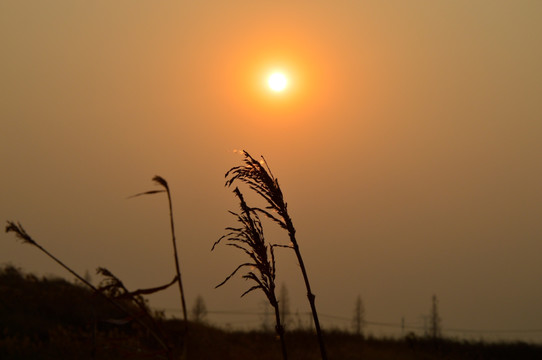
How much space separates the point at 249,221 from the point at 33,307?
19076mm

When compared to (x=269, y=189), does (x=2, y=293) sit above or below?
above

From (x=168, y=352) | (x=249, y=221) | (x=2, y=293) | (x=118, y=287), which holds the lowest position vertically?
(x=168, y=352)

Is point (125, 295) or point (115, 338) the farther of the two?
point (115, 338)

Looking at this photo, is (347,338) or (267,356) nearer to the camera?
(267,356)

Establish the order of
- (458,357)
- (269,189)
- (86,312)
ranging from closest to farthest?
(269,189), (86,312), (458,357)

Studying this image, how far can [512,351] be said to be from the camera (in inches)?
944

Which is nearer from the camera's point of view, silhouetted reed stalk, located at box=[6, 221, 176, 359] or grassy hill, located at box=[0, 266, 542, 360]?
silhouetted reed stalk, located at box=[6, 221, 176, 359]

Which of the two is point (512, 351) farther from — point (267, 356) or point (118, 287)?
point (118, 287)

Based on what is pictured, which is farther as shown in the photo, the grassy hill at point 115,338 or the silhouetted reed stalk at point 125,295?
the grassy hill at point 115,338

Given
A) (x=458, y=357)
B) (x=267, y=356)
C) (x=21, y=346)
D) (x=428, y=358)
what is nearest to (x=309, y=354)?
(x=267, y=356)

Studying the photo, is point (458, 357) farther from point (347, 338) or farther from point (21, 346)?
point (21, 346)

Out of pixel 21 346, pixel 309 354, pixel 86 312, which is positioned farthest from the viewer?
pixel 86 312

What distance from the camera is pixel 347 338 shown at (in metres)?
25.3

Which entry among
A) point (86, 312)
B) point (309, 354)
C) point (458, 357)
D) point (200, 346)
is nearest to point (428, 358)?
point (458, 357)
